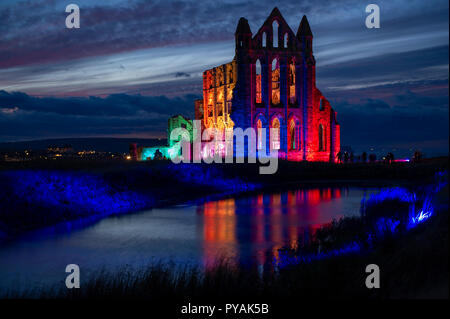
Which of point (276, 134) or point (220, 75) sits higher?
point (220, 75)

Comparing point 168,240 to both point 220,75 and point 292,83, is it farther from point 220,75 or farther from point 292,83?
point 220,75

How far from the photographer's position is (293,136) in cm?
6525

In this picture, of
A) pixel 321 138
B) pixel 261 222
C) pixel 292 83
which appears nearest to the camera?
pixel 261 222

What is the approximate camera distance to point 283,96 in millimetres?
60188

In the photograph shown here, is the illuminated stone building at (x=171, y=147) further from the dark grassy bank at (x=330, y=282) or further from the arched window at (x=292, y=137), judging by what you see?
the dark grassy bank at (x=330, y=282)

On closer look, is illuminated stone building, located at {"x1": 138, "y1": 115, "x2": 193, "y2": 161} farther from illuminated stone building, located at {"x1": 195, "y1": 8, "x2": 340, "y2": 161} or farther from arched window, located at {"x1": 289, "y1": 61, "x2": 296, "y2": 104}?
arched window, located at {"x1": 289, "y1": 61, "x2": 296, "y2": 104}

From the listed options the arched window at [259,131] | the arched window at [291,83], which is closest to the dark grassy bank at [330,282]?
the arched window at [259,131]

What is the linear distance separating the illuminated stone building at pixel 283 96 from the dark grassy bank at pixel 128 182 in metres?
9.26

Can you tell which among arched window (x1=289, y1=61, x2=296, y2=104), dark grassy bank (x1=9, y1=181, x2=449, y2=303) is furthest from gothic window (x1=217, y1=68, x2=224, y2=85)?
dark grassy bank (x1=9, y1=181, x2=449, y2=303)

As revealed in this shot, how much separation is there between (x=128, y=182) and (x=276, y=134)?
33.5 metres

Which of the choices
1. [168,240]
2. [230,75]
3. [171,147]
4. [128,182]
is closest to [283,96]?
[230,75]

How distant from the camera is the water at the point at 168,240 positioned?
14031 mm

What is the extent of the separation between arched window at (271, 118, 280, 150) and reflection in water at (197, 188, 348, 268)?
23727 mm
